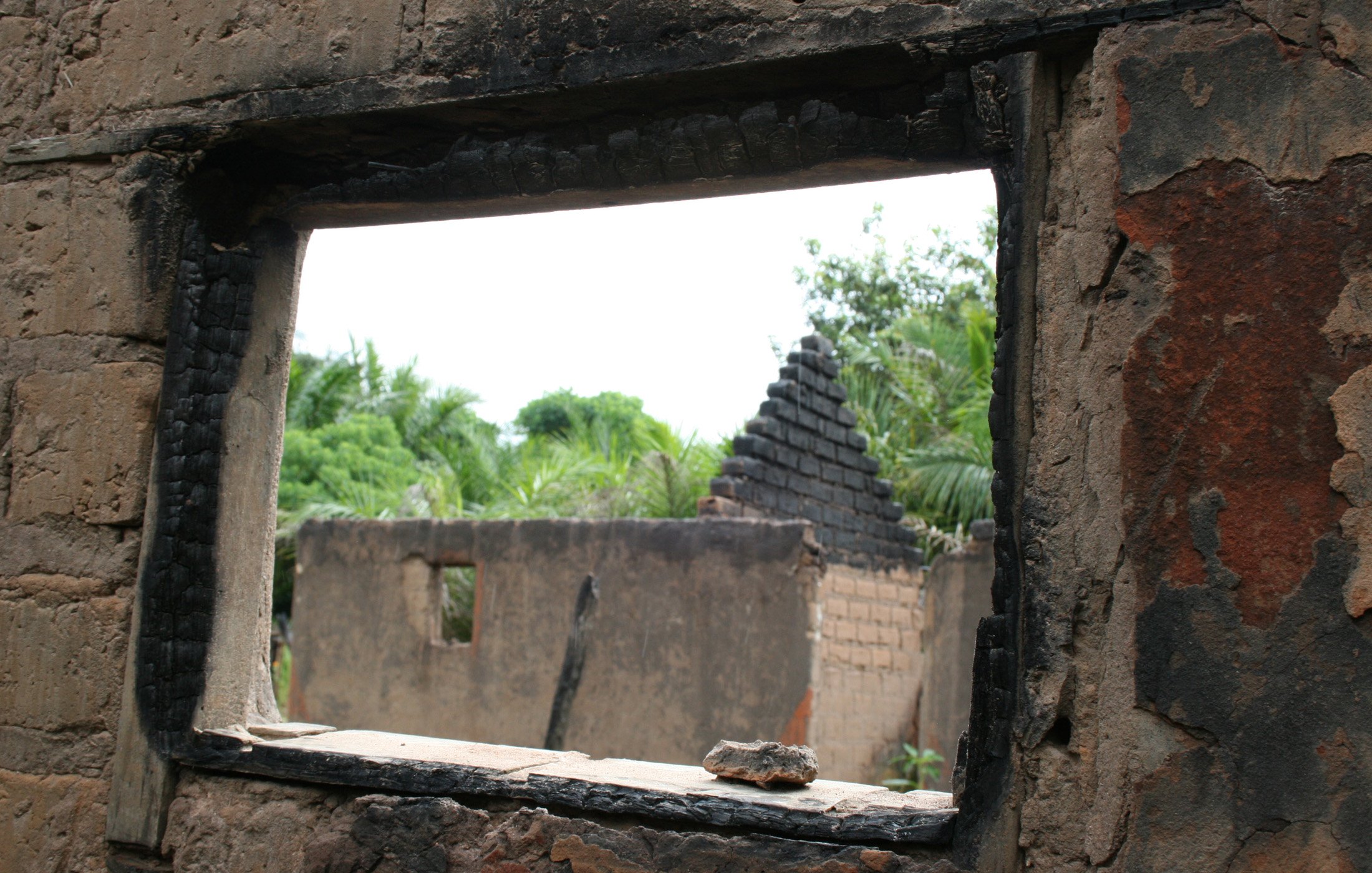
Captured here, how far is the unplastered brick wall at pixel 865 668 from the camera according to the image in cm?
664

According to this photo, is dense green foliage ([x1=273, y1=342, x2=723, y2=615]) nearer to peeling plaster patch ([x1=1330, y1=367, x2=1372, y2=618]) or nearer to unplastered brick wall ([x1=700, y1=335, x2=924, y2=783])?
unplastered brick wall ([x1=700, y1=335, x2=924, y2=783])

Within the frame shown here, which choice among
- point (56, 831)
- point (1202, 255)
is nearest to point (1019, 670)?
point (1202, 255)

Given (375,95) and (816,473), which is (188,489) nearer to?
(375,95)

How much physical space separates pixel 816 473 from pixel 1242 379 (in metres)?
6.16

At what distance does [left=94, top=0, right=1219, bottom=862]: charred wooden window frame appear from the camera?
1707 millimetres

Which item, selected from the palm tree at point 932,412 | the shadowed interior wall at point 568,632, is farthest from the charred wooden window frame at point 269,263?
the palm tree at point 932,412

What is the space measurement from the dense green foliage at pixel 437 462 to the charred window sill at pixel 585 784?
5.18m

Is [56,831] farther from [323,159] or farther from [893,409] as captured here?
[893,409]

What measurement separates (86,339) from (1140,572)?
2.01 m

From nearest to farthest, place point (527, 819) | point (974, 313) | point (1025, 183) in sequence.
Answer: point (1025, 183)
point (527, 819)
point (974, 313)

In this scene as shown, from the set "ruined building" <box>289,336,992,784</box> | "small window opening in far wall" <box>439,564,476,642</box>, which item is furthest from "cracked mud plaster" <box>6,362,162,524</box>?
"small window opening in far wall" <box>439,564,476,642</box>

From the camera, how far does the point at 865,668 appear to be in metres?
7.07

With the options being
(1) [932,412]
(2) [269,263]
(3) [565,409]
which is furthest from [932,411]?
(3) [565,409]

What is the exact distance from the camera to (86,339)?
2314mm
